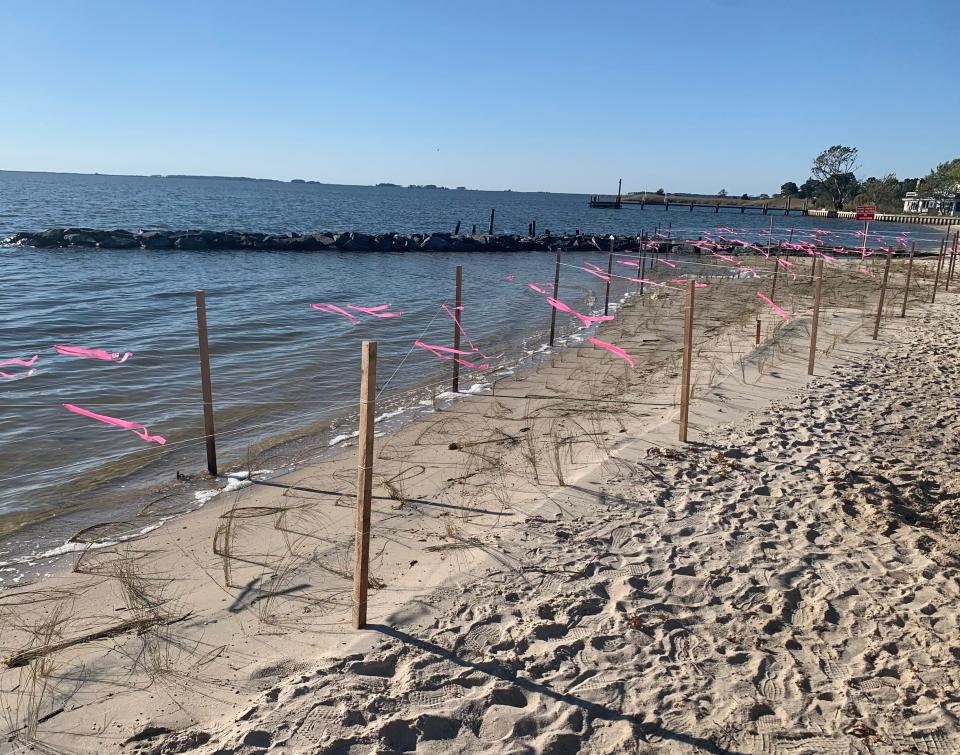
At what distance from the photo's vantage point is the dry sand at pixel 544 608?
137 inches

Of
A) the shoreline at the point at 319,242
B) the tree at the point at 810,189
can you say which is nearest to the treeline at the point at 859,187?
the tree at the point at 810,189

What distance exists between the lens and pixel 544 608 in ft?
14.5

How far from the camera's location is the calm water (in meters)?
7.14

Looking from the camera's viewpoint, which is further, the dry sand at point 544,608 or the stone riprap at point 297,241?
the stone riprap at point 297,241

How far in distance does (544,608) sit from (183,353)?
10.5 metres

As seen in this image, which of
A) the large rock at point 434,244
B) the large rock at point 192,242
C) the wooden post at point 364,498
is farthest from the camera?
the large rock at point 434,244

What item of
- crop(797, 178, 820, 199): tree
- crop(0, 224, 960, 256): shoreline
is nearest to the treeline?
crop(797, 178, 820, 199): tree

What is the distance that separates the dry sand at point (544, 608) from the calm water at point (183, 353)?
138 centimetres

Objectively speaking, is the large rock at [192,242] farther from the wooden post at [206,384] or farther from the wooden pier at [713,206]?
the wooden pier at [713,206]

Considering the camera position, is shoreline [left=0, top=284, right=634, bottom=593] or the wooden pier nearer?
shoreline [left=0, top=284, right=634, bottom=593]

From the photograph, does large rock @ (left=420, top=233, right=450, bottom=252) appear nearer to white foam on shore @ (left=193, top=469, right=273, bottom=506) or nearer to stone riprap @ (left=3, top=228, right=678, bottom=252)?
stone riprap @ (left=3, top=228, right=678, bottom=252)

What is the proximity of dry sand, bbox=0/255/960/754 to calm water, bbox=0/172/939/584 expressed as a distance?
1.38 meters

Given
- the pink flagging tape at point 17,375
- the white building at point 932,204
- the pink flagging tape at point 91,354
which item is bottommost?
the pink flagging tape at point 17,375

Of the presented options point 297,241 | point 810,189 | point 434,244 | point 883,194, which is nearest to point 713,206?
point 810,189
